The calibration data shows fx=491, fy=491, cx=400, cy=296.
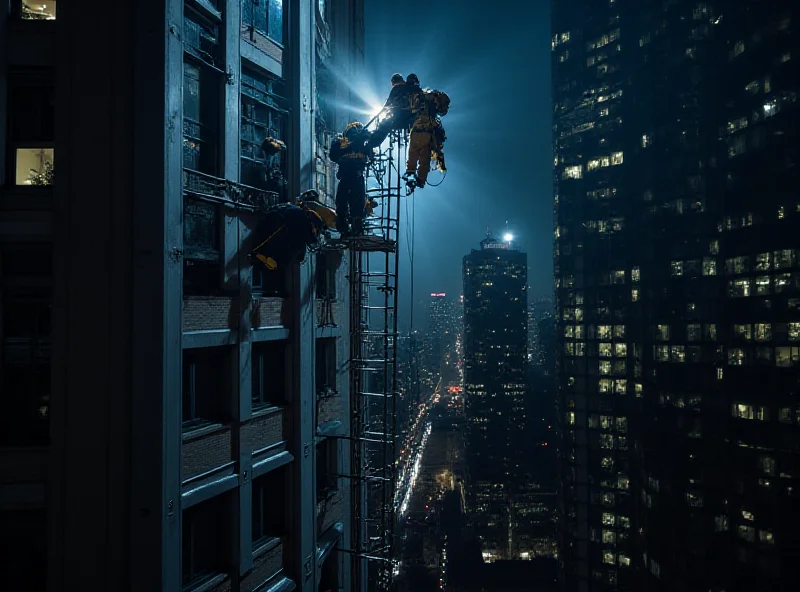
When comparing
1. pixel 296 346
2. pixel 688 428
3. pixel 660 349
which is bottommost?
pixel 688 428

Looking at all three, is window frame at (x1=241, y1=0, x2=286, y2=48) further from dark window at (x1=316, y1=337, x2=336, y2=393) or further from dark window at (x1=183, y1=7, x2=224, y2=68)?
dark window at (x1=316, y1=337, x2=336, y2=393)

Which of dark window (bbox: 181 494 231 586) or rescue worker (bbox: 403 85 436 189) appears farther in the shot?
rescue worker (bbox: 403 85 436 189)

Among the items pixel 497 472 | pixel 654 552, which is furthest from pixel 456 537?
pixel 654 552

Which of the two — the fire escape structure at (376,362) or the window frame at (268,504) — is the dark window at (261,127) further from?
the window frame at (268,504)

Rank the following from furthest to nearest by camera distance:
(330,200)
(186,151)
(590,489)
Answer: (590,489) < (330,200) < (186,151)
